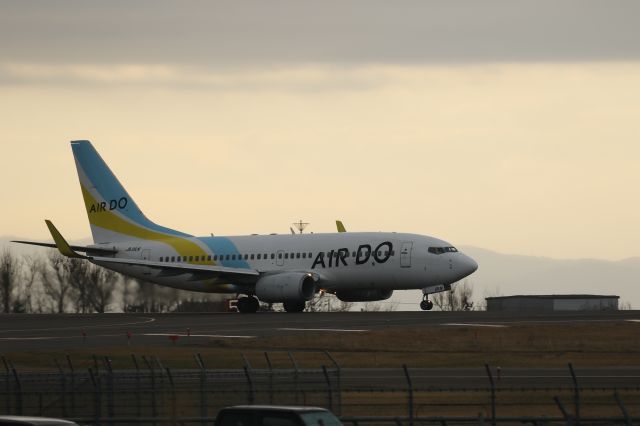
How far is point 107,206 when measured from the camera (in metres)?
89.3

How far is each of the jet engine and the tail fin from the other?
1113 cm

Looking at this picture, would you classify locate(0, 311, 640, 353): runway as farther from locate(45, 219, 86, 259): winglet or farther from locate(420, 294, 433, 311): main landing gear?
locate(45, 219, 86, 259): winglet

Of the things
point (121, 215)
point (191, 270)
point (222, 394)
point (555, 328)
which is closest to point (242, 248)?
point (191, 270)

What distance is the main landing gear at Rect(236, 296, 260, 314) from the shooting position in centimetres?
8269

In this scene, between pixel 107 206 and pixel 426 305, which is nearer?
pixel 426 305

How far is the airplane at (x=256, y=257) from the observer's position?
76125mm

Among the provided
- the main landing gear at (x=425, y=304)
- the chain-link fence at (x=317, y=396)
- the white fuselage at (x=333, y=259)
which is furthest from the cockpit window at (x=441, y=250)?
the chain-link fence at (x=317, y=396)

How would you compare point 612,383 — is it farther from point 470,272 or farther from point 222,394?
point 470,272

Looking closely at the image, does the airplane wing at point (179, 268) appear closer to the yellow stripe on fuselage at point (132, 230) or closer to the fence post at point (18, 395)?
the yellow stripe on fuselage at point (132, 230)

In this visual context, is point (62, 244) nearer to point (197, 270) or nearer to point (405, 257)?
point (197, 270)

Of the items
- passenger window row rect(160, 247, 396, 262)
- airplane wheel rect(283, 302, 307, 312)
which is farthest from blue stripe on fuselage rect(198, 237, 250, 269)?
airplane wheel rect(283, 302, 307, 312)

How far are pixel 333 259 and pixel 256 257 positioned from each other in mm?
6116

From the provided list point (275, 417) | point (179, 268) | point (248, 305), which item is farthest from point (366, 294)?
point (275, 417)

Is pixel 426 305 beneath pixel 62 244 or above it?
beneath
